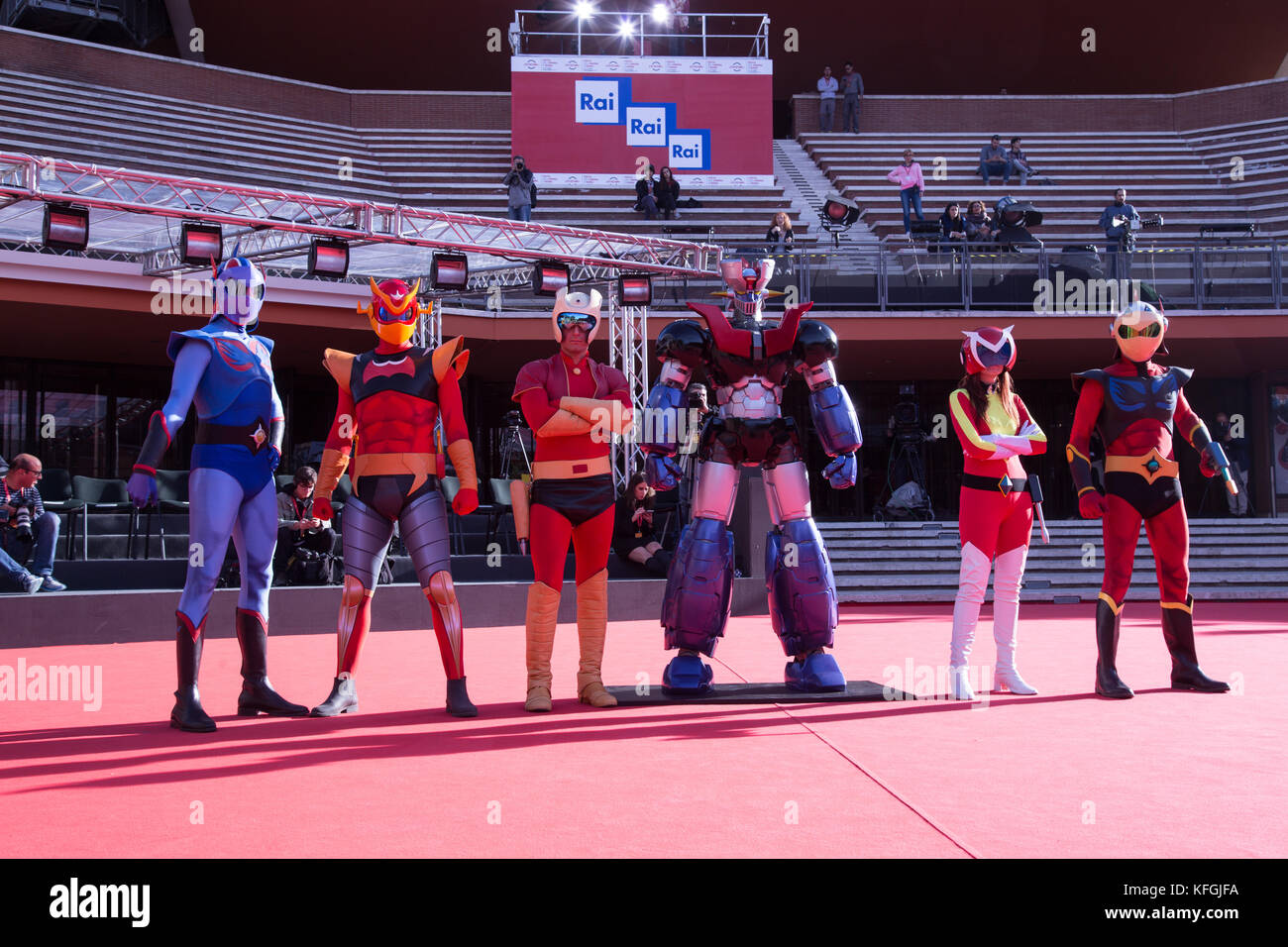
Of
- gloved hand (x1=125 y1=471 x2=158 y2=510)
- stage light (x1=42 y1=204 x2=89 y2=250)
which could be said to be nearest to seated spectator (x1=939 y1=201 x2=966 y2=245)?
stage light (x1=42 y1=204 x2=89 y2=250)

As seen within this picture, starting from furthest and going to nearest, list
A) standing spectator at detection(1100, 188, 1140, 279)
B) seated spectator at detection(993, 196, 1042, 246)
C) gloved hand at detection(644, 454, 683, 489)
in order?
1. seated spectator at detection(993, 196, 1042, 246)
2. standing spectator at detection(1100, 188, 1140, 279)
3. gloved hand at detection(644, 454, 683, 489)

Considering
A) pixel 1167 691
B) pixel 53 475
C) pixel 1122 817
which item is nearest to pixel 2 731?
pixel 1122 817

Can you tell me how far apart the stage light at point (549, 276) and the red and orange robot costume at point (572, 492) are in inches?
296

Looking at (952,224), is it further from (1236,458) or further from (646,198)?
(1236,458)

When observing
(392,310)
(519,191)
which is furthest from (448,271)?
(392,310)

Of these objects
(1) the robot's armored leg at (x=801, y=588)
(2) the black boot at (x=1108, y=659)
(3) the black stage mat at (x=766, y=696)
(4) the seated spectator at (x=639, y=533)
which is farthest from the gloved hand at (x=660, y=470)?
(4) the seated spectator at (x=639, y=533)

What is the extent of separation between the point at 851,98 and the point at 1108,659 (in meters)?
20.2

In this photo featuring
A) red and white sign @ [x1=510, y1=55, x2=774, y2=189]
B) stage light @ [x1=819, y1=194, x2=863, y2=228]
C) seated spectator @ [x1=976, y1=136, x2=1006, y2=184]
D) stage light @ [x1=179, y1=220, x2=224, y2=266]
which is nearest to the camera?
stage light @ [x1=179, y1=220, x2=224, y2=266]

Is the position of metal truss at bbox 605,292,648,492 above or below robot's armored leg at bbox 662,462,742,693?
above

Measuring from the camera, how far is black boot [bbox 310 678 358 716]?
5066 millimetres

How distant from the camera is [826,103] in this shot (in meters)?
24.0

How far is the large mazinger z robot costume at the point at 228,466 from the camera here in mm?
4844

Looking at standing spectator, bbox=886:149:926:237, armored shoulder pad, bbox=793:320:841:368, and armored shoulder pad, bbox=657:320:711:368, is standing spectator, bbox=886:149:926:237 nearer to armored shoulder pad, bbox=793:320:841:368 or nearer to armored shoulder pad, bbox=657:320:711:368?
armored shoulder pad, bbox=793:320:841:368

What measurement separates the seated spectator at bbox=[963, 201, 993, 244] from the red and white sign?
553cm
